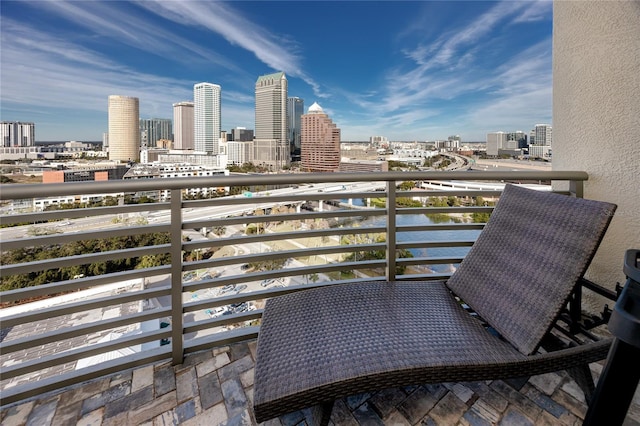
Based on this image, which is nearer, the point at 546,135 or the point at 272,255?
the point at 272,255

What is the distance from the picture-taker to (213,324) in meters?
1.86

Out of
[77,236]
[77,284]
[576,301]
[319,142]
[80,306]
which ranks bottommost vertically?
[576,301]

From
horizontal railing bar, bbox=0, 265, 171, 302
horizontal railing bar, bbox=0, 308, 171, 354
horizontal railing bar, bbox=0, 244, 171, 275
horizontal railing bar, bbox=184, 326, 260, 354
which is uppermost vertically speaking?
→ horizontal railing bar, bbox=0, 244, 171, 275

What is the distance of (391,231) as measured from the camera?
215 centimetres

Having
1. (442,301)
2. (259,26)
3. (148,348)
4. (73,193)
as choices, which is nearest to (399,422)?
(442,301)

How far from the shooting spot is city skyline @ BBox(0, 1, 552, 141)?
15.9m

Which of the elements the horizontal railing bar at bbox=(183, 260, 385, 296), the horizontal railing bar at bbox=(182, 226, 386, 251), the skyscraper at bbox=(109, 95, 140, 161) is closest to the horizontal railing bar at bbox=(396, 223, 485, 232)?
the horizontal railing bar at bbox=(182, 226, 386, 251)

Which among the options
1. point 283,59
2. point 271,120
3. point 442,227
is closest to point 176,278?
point 442,227

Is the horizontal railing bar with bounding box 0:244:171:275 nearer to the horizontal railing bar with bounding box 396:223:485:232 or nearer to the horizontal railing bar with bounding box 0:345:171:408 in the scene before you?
the horizontal railing bar with bounding box 0:345:171:408

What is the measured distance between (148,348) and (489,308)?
1.88m

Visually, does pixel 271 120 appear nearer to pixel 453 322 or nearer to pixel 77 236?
pixel 77 236

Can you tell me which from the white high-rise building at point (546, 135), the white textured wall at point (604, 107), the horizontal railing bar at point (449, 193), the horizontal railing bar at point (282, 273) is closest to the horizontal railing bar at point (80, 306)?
the horizontal railing bar at point (282, 273)

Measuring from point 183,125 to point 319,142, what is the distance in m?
9.31

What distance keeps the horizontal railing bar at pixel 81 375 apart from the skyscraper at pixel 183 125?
518 inches
